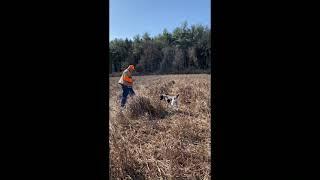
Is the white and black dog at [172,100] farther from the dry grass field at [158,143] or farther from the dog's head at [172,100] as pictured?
the dry grass field at [158,143]

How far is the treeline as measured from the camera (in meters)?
32.2

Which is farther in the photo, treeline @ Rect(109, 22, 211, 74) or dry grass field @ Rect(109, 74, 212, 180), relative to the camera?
treeline @ Rect(109, 22, 211, 74)

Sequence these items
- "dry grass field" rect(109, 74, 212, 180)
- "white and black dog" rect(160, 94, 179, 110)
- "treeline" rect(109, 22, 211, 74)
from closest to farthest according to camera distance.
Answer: "dry grass field" rect(109, 74, 212, 180) < "white and black dog" rect(160, 94, 179, 110) < "treeline" rect(109, 22, 211, 74)

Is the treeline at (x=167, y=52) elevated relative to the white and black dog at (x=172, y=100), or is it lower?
elevated

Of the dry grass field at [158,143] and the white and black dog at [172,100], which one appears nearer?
the dry grass field at [158,143]

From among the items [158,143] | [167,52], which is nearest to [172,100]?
[158,143]

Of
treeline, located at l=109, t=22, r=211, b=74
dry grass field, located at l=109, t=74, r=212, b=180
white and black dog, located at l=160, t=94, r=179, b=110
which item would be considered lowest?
dry grass field, located at l=109, t=74, r=212, b=180

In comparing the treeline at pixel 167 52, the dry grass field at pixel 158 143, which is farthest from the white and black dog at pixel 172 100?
the treeline at pixel 167 52

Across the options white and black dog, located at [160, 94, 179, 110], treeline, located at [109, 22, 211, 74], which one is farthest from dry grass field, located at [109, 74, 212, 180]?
treeline, located at [109, 22, 211, 74]

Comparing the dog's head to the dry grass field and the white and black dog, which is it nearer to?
the white and black dog

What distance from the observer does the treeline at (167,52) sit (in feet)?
106
